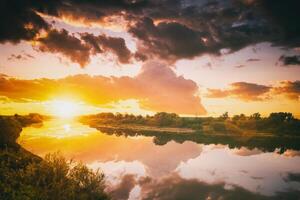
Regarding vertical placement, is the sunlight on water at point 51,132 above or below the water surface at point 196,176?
above

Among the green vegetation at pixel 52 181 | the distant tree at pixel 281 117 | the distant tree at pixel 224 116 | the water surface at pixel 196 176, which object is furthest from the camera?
the distant tree at pixel 224 116

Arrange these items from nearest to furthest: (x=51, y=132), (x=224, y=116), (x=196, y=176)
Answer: (x=196, y=176) → (x=51, y=132) → (x=224, y=116)

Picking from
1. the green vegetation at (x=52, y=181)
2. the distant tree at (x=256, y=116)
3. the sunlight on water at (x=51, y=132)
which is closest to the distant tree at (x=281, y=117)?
the distant tree at (x=256, y=116)

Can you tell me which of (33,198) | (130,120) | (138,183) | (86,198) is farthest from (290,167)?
(130,120)

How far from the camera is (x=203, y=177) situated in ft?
114

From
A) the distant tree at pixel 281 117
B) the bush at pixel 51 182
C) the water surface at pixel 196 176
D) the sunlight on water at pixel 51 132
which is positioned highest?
the distant tree at pixel 281 117

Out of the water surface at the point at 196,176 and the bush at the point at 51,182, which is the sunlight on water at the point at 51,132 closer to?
the water surface at the point at 196,176

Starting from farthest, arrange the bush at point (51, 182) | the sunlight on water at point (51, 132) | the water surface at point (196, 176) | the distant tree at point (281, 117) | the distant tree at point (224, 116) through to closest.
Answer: the distant tree at point (224, 116), the distant tree at point (281, 117), the sunlight on water at point (51, 132), the water surface at point (196, 176), the bush at point (51, 182)

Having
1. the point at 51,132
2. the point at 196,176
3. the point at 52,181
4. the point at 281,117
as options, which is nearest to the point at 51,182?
the point at 52,181

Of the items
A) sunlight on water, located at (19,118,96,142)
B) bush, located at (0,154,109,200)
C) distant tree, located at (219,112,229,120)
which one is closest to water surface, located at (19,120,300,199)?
bush, located at (0,154,109,200)

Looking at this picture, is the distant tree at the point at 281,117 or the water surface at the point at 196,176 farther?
the distant tree at the point at 281,117

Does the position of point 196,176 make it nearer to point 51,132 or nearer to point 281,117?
point 51,132

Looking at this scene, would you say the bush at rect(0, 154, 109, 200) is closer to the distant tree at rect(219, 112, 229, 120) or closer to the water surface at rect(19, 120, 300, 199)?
the water surface at rect(19, 120, 300, 199)

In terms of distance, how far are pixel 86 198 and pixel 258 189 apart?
21.1 m
